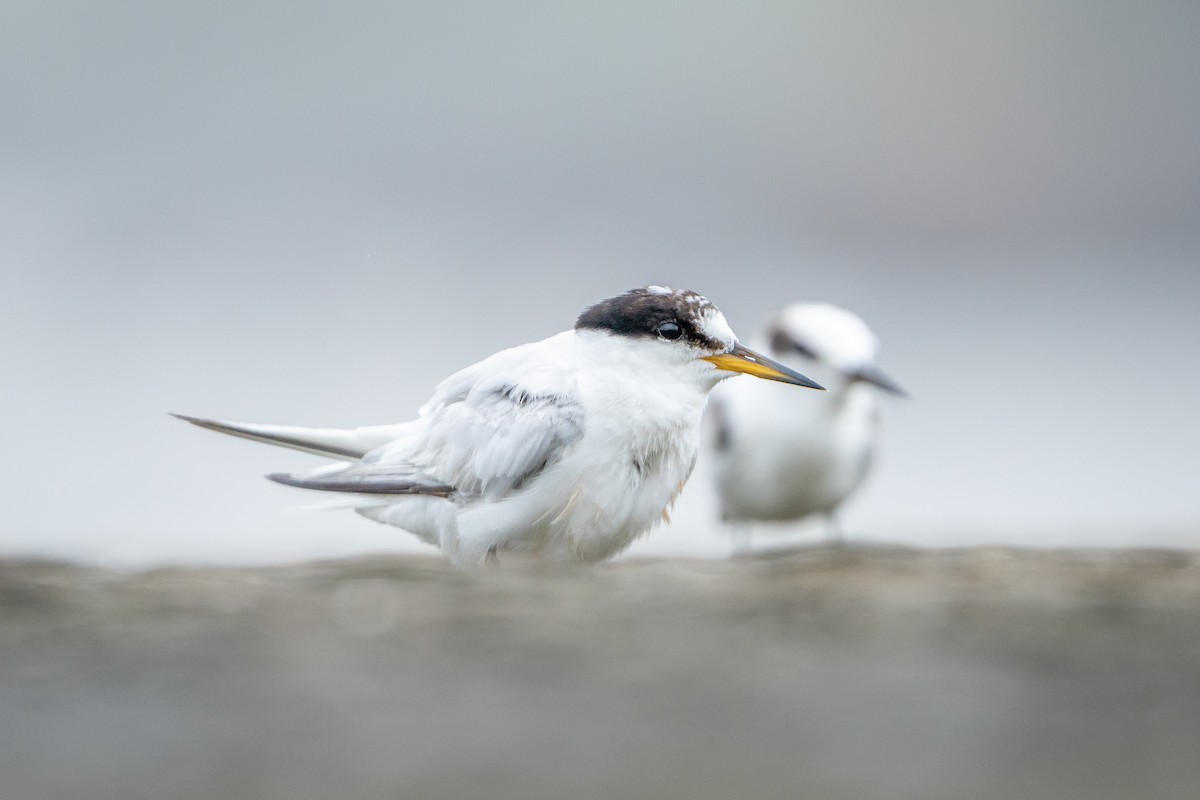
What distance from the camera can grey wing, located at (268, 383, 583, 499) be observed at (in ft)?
8.20

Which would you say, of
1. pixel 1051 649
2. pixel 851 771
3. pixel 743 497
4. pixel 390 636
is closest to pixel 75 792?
pixel 390 636

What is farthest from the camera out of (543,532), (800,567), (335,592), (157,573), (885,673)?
(543,532)

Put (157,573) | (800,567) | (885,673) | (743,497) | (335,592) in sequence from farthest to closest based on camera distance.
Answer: (743,497) → (800,567) → (157,573) → (335,592) → (885,673)

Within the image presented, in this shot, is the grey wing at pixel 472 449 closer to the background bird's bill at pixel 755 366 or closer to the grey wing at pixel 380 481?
the grey wing at pixel 380 481

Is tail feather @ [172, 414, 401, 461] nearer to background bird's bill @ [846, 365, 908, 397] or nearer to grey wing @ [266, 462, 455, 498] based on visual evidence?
grey wing @ [266, 462, 455, 498]

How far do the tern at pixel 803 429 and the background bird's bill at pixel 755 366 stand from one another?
5.97 feet

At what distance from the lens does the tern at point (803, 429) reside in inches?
178

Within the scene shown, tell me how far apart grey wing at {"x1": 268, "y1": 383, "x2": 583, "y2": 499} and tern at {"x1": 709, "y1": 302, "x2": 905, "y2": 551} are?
80.6 inches

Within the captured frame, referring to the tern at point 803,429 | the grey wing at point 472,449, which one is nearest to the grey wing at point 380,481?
the grey wing at point 472,449

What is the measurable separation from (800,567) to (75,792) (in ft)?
3.08

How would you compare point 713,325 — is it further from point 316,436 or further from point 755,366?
point 316,436

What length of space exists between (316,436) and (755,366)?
94 centimetres

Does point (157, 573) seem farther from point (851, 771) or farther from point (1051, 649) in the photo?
point (1051, 649)

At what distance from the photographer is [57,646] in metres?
1.18
